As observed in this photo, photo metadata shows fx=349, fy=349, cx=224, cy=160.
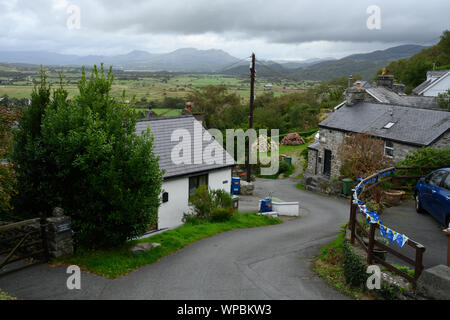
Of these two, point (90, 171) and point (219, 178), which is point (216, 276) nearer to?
point (90, 171)

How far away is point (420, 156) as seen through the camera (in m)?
16.1

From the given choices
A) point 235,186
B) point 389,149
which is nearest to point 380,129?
point 389,149

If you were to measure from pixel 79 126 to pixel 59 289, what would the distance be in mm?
4650

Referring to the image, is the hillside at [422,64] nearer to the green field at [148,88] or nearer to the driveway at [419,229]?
the green field at [148,88]

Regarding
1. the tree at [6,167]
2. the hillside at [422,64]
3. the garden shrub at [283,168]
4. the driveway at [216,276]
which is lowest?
the garden shrub at [283,168]

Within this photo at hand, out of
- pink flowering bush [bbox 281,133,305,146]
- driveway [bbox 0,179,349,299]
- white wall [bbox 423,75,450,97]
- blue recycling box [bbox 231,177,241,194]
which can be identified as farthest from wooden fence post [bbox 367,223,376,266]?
white wall [bbox 423,75,450,97]

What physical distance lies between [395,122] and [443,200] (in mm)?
14795

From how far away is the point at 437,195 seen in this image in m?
11.4

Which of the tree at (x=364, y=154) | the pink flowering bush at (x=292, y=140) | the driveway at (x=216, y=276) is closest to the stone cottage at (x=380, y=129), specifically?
the tree at (x=364, y=154)

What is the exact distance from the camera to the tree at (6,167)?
356 inches

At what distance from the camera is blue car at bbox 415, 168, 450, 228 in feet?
35.7

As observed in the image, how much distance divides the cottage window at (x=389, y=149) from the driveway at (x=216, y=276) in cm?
1147
